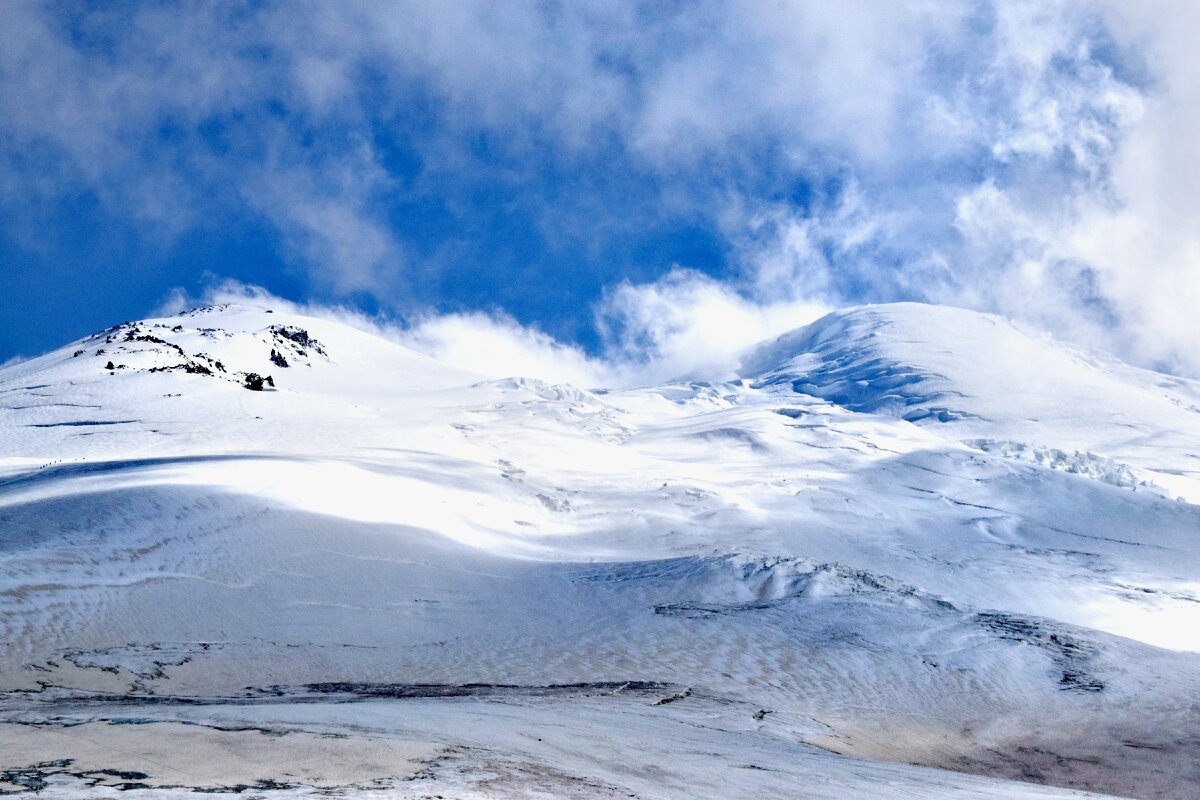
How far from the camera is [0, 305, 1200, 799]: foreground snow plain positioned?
678 centimetres

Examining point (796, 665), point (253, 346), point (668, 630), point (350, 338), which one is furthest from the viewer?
point (350, 338)

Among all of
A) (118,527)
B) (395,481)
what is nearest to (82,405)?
(395,481)

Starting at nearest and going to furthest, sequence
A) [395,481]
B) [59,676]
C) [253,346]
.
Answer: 1. [59,676]
2. [395,481]
3. [253,346]

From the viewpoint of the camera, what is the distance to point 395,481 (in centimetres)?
2258

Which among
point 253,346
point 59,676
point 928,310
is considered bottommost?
point 59,676

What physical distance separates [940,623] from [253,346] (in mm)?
51430

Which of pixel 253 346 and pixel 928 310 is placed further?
pixel 928 310

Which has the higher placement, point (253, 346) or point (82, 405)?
point (253, 346)

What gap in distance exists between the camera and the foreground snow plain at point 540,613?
22.2ft

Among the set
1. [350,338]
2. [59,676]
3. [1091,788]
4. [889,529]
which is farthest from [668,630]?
[350,338]

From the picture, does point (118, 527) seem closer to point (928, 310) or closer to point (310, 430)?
point (310, 430)

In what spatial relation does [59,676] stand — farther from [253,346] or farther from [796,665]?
[253,346]

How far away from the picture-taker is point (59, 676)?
10039mm

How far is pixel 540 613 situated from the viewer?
622 inches
